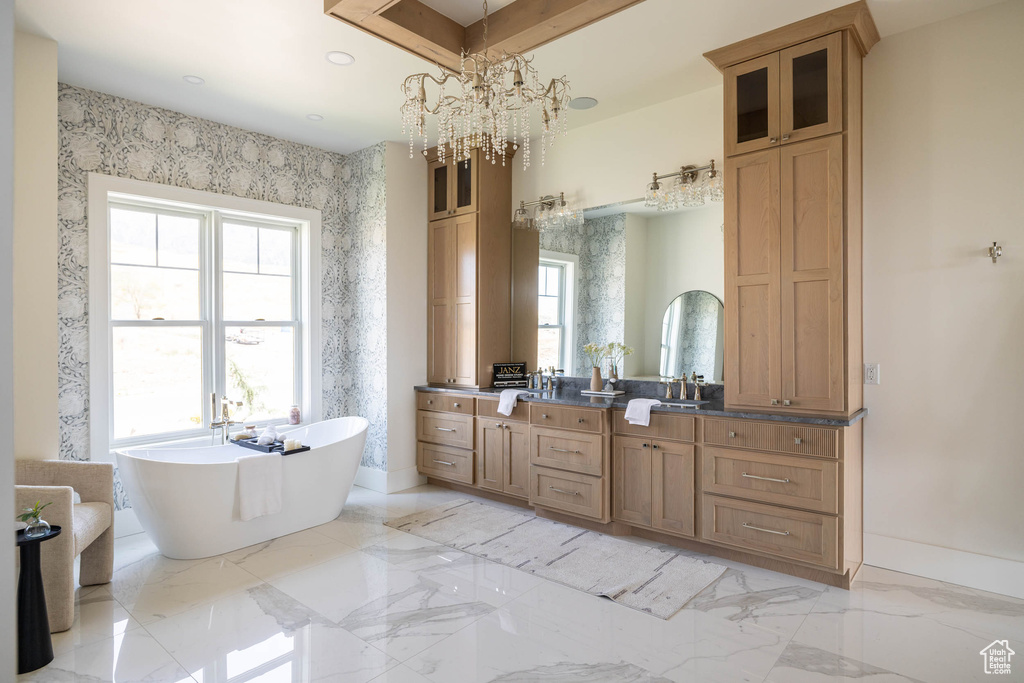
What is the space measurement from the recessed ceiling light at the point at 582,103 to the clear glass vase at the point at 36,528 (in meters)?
3.69

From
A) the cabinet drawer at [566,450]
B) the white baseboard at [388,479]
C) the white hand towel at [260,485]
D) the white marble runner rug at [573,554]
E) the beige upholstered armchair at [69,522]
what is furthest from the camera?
the white baseboard at [388,479]

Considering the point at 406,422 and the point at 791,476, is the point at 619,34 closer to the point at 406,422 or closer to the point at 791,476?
the point at 791,476

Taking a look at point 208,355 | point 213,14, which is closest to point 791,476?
point 213,14

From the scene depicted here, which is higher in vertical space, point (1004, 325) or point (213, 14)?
point (213, 14)

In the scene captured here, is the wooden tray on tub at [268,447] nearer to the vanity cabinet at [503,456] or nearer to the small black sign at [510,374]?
the vanity cabinet at [503,456]

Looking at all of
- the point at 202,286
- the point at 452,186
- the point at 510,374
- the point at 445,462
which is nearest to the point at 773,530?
the point at 510,374

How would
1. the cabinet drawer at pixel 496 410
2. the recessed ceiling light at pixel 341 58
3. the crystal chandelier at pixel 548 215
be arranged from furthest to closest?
the crystal chandelier at pixel 548 215
the cabinet drawer at pixel 496 410
the recessed ceiling light at pixel 341 58

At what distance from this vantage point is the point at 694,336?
3750mm

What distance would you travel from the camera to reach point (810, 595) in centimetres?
279

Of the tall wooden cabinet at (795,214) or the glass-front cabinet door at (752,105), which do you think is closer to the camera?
the tall wooden cabinet at (795,214)

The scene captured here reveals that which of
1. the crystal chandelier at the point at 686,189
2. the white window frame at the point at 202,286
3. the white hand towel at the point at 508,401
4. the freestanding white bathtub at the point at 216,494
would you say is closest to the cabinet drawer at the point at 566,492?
the white hand towel at the point at 508,401

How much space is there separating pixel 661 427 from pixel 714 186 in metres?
1.57

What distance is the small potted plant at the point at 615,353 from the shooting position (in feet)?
13.4

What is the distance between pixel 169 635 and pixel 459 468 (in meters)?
2.42
